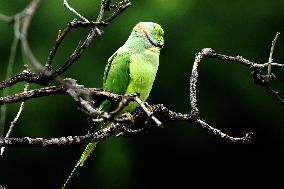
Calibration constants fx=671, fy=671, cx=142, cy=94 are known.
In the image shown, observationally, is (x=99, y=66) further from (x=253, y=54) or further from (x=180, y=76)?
(x=253, y=54)

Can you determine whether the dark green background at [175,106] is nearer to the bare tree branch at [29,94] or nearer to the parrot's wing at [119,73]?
the parrot's wing at [119,73]

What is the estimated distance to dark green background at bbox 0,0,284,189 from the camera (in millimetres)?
8656

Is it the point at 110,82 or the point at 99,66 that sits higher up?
the point at 99,66

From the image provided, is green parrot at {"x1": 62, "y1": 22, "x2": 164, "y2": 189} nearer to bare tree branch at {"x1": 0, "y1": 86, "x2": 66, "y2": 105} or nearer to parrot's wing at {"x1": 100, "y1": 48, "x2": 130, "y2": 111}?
parrot's wing at {"x1": 100, "y1": 48, "x2": 130, "y2": 111}

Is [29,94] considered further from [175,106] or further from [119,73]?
[175,106]

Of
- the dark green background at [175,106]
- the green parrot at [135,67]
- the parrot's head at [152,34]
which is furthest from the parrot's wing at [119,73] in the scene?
the dark green background at [175,106]

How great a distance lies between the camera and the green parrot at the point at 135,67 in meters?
3.45

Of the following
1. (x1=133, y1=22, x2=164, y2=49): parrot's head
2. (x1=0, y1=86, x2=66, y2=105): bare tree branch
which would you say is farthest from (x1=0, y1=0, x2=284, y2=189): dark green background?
(x1=0, y1=86, x2=66, y2=105): bare tree branch

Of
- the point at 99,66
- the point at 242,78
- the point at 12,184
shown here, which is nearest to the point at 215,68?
the point at 242,78

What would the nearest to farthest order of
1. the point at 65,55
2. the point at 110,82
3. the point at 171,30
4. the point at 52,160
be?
the point at 110,82, the point at 65,55, the point at 171,30, the point at 52,160

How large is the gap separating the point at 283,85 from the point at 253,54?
56 cm

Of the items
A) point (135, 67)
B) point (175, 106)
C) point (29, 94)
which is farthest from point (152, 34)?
point (175, 106)

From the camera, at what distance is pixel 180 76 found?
9.02 m

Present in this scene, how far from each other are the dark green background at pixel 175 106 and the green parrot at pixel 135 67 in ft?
15.4
